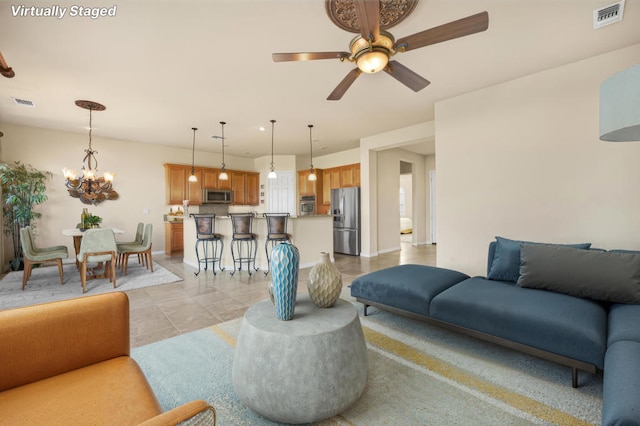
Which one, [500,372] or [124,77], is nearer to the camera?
[500,372]

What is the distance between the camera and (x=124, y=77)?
11.0ft

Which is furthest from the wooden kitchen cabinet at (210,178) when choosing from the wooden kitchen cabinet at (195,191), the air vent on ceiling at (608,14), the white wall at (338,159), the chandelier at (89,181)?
the air vent on ceiling at (608,14)

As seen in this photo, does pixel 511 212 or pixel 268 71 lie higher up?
pixel 268 71

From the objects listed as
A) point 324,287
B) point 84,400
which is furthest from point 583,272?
point 84,400

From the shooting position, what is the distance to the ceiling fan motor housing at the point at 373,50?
206 cm

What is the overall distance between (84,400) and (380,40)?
Result: 2619mm

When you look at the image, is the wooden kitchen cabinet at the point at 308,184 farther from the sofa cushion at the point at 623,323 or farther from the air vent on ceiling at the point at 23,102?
the sofa cushion at the point at 623,323

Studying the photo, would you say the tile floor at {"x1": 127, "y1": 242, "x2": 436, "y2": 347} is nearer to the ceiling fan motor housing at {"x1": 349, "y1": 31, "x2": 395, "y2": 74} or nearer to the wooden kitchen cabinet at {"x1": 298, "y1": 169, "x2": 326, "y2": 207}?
the ceiling fan motor housing at {"x1": 349, "y1": 31, "x2": 395, "y2": 74}

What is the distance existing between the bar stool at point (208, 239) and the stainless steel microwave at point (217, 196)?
2.65 meters

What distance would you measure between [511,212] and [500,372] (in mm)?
2388

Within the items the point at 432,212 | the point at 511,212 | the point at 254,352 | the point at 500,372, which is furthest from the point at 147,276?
the point at 432,212

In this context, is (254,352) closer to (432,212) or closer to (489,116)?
(489,116)

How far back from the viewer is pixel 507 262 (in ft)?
8.35

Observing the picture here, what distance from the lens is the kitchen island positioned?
16.7 ft
